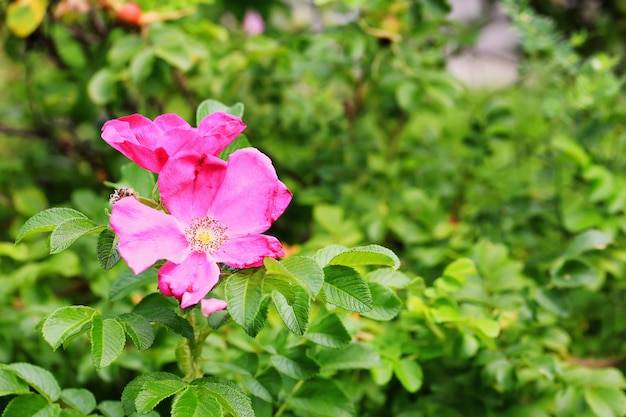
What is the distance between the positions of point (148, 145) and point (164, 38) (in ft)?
2.50

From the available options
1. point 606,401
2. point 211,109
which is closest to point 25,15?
point 211,109

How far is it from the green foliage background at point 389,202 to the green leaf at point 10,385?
0.22 meters

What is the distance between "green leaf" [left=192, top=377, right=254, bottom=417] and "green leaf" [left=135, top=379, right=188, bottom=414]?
2cm

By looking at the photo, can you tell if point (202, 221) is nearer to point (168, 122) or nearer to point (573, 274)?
point (168, 122)

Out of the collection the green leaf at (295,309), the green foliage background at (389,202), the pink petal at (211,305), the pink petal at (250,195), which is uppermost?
the pink petal at (250,195)

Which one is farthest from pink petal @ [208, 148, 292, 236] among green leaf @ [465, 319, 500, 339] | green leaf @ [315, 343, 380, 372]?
green leaf @ [465, 319, 500, 339]

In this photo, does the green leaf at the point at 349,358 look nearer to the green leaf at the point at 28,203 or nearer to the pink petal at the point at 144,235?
the pink petal at the point at 144,235

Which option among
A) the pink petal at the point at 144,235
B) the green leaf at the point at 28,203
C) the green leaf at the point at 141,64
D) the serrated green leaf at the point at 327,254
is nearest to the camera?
the pink petal at the point at 144,235

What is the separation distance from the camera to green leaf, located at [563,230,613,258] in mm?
1008

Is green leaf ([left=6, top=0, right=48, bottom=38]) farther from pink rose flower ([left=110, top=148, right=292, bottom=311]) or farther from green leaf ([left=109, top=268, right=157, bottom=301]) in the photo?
pink rose flower ([left=110, top=148, right=292, bottom=311])

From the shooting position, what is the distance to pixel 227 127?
66 cm

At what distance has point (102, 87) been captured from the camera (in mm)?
1387

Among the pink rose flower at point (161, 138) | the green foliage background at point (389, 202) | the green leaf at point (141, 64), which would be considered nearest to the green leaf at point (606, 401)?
the green foliage background at point (389, 202)

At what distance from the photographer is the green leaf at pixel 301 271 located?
2.06 feet
